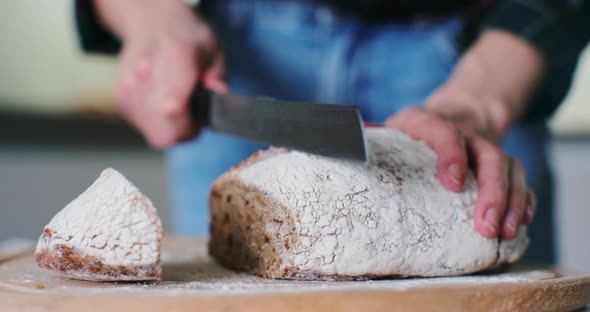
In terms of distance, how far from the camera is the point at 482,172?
1.17 meters

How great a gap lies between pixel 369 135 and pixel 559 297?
43 centimetres

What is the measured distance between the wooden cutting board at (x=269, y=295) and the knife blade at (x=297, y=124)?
8.4 inches

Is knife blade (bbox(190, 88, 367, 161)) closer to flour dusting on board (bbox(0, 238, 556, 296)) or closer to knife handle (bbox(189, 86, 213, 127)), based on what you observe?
knife handle (bbox(189, 86, 213, 127))

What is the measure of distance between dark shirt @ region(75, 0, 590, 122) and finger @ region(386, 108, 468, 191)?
47 centimetres

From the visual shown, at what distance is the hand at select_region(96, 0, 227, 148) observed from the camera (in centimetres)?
142

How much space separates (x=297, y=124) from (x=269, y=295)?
365mm

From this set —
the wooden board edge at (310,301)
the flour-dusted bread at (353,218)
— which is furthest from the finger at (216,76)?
the wooden board edge at (310,301)

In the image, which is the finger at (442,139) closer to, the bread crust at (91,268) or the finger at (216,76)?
the finger at (216,76)

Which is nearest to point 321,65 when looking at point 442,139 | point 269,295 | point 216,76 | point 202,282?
point 216,76

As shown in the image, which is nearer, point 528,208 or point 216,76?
point 528,208

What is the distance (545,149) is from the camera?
1.86 meters

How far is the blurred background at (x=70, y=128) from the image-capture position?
298 centimetres

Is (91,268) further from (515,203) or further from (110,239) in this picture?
(515,203)

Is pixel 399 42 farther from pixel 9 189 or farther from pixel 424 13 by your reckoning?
pixel 9 189
